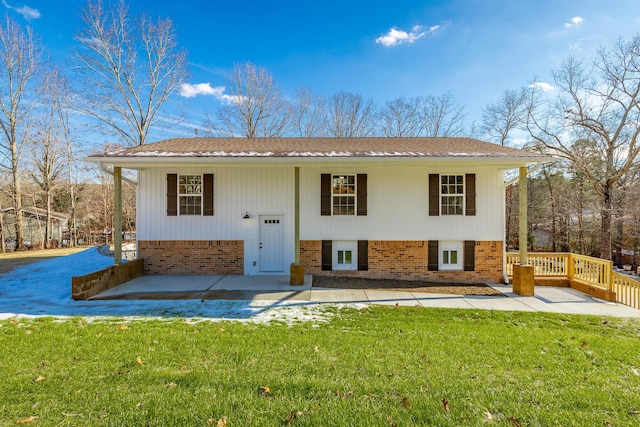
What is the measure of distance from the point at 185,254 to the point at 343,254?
5.06m

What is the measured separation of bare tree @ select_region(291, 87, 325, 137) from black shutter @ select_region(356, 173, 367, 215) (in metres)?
14.4

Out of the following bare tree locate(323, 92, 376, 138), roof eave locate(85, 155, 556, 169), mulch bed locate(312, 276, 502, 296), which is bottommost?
mulch bed locate(312, 276, 502, 296)

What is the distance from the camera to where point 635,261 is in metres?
20.8

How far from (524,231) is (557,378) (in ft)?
19.3

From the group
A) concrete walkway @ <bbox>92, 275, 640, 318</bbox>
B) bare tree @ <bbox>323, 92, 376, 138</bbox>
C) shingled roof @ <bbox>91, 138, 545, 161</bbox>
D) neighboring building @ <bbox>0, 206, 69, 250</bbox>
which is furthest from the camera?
bare tree @ <bbox>323, 92, 376, 138</bbox>

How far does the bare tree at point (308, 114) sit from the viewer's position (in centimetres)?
2264

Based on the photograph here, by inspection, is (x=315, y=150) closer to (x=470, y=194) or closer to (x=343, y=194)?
(x=343, y=194)

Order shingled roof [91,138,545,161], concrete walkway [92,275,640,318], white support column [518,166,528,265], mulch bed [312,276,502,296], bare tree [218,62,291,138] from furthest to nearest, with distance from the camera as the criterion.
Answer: bare tree [218,62,291,138]
mulch bed [312,276,502,296]
white support column [518,166,528,265]
shingled roof [91,138,545,161]
concrete walkway [92,275,640,318]

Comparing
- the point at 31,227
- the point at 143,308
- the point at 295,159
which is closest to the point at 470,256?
the point at 295,159

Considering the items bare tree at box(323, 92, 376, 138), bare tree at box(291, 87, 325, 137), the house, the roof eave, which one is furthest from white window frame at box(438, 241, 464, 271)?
bare tree at box(291, 87, 325, 137)

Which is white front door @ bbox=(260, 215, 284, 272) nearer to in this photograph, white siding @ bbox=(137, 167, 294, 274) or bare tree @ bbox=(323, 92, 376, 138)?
white siding @ bbox=(137, 167, 294, 274)

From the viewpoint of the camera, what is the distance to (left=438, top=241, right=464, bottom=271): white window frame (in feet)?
30.7

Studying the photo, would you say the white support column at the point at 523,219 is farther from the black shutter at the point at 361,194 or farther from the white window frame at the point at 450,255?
the black shutter at the point at 361,194

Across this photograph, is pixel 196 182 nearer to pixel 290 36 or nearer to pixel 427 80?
pixel 290 36
